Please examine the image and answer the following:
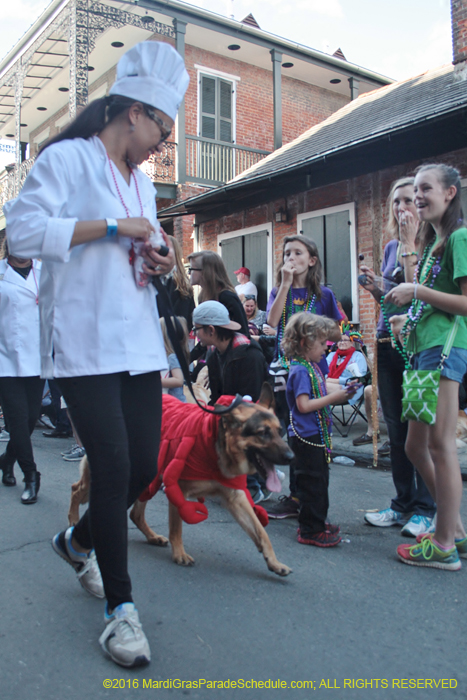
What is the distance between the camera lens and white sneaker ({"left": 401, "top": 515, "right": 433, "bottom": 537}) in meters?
3.58

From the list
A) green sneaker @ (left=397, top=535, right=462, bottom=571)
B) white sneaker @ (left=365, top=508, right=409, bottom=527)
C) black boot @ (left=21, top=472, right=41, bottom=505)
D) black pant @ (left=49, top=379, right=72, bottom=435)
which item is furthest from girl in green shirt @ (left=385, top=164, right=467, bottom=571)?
black pant @ (left=49, top=379, right=72, bottom=435)

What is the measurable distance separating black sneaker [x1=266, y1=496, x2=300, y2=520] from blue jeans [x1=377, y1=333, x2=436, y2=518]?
70 centimetres

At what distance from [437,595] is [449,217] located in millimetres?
1919

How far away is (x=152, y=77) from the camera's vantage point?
2160 mm

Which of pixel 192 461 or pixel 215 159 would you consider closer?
pixel 192 461

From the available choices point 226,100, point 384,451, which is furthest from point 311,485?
point 226,100

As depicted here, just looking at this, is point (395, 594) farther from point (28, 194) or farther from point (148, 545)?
Result: point (28, 194)

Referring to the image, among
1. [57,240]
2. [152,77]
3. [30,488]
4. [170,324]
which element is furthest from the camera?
[30,488]

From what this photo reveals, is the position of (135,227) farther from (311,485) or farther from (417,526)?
(417,526)

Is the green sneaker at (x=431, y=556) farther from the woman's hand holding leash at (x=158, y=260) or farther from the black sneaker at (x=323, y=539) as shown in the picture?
the woman's hand holding leash at (x=158, y=260)

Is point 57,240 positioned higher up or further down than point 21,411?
higher up

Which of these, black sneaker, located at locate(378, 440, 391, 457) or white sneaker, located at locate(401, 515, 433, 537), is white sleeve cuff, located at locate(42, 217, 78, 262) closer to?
white sneaker, located at locate(401, 515, 433, 537)

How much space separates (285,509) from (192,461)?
53.7 inches

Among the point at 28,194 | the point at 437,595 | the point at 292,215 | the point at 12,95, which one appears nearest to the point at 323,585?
the point at 437,595
